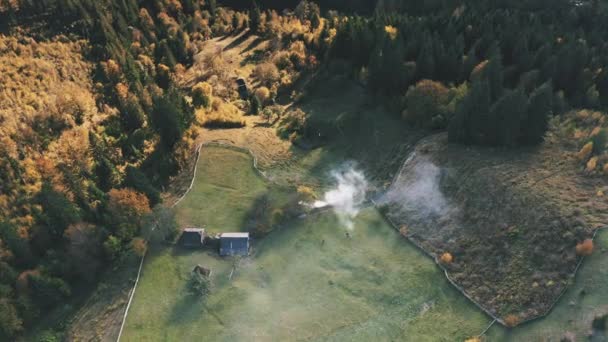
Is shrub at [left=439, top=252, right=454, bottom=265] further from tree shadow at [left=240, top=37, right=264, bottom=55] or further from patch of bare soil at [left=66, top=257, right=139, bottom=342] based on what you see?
tree shadow at [left=240, top=37, right=264, bottom=55]

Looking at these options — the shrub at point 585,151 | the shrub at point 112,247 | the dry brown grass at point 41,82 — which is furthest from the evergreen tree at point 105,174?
the shrub at point 585,151

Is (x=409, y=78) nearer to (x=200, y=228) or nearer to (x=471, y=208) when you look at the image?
(x=471, y=208)

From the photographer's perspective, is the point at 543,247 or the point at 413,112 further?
the point at 413,112

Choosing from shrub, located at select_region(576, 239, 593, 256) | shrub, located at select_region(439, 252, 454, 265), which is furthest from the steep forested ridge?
shrub, located at select_region(576, 239, 593, 256)

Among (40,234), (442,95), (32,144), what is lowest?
(40,234)

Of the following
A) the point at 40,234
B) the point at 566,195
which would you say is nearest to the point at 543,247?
the point at 566,195
